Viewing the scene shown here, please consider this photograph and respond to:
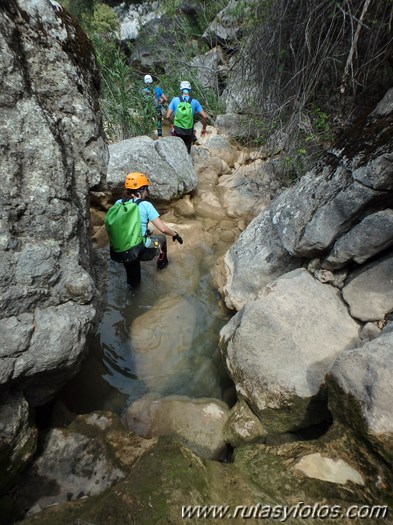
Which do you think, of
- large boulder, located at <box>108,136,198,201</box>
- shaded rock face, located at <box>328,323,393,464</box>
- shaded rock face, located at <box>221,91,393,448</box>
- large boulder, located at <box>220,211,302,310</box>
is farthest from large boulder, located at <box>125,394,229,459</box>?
large boulder, located at <box>108,136,198,201</box>

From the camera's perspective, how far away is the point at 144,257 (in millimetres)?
4316

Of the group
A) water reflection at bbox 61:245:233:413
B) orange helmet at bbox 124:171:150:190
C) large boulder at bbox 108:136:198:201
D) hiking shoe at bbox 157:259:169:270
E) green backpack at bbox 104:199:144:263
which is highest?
large boulder at bbox 108:136:198:201

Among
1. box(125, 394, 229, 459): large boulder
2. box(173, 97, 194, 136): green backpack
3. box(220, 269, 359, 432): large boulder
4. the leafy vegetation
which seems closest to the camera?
box(220, 269, 359, 432): large boulder

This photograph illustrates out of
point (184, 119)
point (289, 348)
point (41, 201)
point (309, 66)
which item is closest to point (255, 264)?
point (289, 348)

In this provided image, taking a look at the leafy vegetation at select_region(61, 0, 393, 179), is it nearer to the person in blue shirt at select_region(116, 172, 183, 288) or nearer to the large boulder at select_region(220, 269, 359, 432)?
the person in blue shirt at select_region(116, 172, 183, 288)

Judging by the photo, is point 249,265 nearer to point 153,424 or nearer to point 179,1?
point 153,424

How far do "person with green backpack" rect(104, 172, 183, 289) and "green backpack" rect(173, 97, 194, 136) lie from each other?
144 inches

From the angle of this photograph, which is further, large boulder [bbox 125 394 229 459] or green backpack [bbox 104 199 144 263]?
green backpack [bbox 104 199 144 263]

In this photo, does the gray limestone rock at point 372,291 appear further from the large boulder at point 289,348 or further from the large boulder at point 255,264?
the large boulder at point 255,264

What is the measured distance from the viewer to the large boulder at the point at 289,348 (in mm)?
2770

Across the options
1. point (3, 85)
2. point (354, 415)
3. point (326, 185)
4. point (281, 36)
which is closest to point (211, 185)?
point (281, 36)

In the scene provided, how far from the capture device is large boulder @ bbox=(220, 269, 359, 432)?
9.09ft

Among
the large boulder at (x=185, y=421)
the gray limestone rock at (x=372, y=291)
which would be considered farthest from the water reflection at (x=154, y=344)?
the gray limestone rock at (x=372, y=291)

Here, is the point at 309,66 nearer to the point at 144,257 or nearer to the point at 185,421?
the point at 144,257
